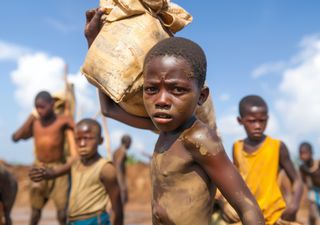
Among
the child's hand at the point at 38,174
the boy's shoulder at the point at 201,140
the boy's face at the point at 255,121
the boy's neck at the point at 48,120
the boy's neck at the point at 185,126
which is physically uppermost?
the boy's neck at the point at 48,120

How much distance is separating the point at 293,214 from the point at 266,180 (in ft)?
1.08

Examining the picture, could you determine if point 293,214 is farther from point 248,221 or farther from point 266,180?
point 248,221

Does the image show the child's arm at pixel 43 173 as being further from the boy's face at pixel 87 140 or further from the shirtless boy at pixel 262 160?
the shirtless boy at pixel 262 160

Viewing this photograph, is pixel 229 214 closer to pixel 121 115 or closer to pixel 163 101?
pixel 121 115

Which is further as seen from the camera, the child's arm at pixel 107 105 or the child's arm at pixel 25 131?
the child's arm at pixel 25 131

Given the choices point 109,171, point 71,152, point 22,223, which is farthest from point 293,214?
point 22,223

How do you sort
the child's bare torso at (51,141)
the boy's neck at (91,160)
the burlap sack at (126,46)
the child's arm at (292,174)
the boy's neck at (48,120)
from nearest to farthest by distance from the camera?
1. the burlap sack at (126,46)
2. the child's arm at (292,174)
3. the boy's neck at (91,160)
4. the child's bare torso at (51,141)
5. the boy's neck at (48,120)

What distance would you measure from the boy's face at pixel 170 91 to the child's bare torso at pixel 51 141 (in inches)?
160

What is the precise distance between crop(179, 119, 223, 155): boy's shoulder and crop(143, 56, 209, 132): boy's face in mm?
58

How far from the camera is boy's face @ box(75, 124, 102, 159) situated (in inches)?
162

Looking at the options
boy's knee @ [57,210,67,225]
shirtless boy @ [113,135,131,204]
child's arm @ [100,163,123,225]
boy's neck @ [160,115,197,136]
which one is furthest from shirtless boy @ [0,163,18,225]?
shirtless boy @ [113,135,131,204]

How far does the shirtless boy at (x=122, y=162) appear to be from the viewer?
1155cm

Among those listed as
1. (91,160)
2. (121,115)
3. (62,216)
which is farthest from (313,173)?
(121,115)

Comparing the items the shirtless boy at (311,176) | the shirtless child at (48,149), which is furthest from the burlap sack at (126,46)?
the shirtless boy at (311,176)
